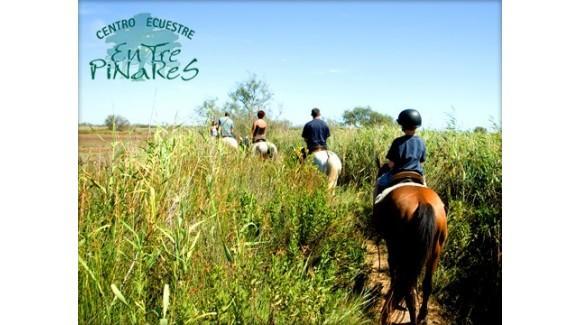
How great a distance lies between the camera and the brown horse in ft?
12.0

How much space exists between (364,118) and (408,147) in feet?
22.3

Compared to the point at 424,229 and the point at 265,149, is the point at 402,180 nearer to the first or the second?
the point at 424,229

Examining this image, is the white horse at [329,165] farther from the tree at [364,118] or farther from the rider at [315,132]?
the tree at [364,118]

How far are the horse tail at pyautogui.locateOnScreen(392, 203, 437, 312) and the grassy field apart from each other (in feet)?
1.11

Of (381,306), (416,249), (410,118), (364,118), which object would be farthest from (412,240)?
(364,118)

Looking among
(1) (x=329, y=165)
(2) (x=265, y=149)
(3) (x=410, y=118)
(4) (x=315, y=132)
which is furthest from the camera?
(2) (x=265, y=149)

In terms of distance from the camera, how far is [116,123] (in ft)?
11.4

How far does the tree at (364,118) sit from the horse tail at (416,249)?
7002 millimetres

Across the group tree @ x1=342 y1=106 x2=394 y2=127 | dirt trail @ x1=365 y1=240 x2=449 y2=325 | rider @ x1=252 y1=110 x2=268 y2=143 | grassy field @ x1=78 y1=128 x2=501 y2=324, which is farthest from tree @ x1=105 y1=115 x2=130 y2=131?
tree @ x1=342 y1=106 x2=394 y2=127

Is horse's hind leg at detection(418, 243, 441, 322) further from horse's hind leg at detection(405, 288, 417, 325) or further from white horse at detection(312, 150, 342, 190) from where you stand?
white horse at detection(312, 150, 342, 190)

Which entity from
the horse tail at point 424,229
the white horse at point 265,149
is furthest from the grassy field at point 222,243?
the white horse at point 265,149

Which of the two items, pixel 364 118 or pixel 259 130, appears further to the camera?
pixel 364 118

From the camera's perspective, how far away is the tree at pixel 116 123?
133 inches

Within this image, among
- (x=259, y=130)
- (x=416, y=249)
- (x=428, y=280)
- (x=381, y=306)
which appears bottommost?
(x=381, y=306)
